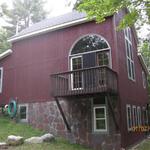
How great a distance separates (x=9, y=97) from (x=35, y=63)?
9.57ft

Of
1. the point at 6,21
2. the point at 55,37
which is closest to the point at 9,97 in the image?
the point at 55,37

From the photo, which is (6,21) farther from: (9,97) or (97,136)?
(97,136)

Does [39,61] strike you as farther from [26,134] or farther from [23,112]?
[26,134]

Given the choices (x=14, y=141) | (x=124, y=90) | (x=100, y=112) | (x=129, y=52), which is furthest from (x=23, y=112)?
(x=129, y=52)

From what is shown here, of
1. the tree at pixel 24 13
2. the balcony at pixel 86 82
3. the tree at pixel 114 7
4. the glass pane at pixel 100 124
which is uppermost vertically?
the tree at pixel 24 13

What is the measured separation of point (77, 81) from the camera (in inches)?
488

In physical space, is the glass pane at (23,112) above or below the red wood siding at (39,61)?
below

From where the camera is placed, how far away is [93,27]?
13055 millimetres

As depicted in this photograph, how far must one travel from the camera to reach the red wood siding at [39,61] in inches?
530

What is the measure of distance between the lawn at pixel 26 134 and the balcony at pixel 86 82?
2358mm

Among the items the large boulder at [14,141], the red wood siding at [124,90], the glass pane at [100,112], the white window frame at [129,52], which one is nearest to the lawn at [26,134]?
the large boulder at [14,141]

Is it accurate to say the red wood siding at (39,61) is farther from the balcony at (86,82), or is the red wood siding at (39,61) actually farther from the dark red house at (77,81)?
the balcony at (86,82)

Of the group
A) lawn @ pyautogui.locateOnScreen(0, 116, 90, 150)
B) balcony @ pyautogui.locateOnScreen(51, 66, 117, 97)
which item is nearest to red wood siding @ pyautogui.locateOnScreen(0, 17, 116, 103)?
balcony @ pyautogui.locateOnScreen(51, 66, 117, 97)

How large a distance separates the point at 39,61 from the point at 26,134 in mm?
4496
